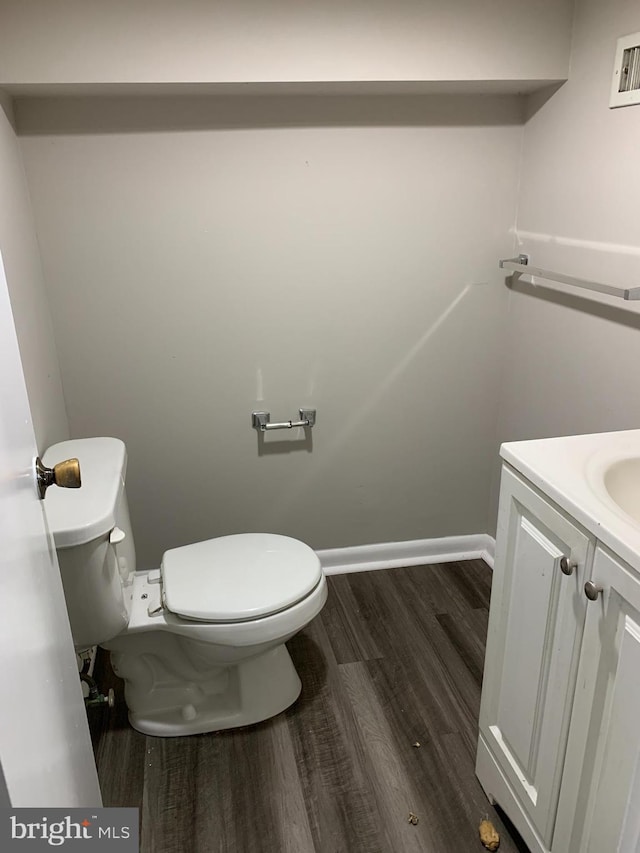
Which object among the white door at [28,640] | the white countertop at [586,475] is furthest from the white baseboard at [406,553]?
the white door at [28,640]

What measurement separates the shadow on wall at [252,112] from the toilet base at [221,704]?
1512 millimetres

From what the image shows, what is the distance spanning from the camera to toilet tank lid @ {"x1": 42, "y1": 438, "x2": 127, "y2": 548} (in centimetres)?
137

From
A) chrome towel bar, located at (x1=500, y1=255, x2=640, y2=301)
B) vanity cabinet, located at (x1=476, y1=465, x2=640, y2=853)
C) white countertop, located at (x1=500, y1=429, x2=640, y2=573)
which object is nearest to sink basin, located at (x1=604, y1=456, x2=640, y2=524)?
white countertop, located at (x1=500, y1=429, x2=640, y2=573)

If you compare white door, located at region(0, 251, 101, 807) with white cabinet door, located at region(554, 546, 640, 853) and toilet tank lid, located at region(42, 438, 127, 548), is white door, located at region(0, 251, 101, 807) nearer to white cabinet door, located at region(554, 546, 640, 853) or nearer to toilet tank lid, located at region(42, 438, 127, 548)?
toilet tank lid, located at region(42, 438, 127, 548)

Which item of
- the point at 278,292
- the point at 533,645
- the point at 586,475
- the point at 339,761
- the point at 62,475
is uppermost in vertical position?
the point at 278,292

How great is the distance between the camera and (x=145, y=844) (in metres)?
1.47

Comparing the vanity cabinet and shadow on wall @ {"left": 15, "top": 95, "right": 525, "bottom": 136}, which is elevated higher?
shadow on wall @ {"left": 15, "top": 95, "right": 525, "bottom": 136}

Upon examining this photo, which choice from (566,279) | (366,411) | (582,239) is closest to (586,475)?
(566,279)

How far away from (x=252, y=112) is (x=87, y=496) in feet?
3.97

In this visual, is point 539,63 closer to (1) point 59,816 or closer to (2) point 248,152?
(2) point 248,152

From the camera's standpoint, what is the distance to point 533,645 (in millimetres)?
1268

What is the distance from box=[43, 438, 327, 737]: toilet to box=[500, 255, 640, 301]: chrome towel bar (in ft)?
3.38

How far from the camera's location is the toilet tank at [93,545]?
1385 millimetres

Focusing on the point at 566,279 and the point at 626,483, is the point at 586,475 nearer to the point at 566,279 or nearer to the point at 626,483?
the point at 626,483
